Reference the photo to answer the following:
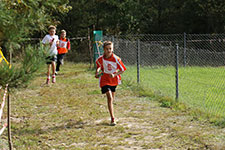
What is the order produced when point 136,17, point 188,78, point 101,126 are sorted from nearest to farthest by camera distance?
point 101,126 < point 188,78 < point 136,17

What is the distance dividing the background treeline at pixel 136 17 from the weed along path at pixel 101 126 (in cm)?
1686

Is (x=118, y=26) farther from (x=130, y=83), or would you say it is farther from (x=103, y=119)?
(x=103, y=119)

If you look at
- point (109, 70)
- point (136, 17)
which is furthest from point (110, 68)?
point (136, 17)

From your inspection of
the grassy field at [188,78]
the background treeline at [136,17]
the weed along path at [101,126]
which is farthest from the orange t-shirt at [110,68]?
the background treeline at [136,17]

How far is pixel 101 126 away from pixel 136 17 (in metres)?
20.5

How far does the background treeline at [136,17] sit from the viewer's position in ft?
81.8

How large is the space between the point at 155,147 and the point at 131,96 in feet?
13.1

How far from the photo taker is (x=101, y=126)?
596 cm

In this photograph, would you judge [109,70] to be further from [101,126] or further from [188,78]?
[188,78]

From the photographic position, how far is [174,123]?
6113 mm

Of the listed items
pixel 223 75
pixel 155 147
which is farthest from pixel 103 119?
pixel 223 75

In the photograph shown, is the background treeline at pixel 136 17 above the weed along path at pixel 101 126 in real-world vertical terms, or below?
above

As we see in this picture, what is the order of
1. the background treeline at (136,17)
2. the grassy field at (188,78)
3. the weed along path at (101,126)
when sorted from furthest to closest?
1. the background treeline at (136,17)
2. the grassy field at (188,78)
3. the weed along path at (101,126)

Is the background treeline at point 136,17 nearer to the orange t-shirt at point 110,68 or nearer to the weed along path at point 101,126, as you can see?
the weed along path at point 101,126
